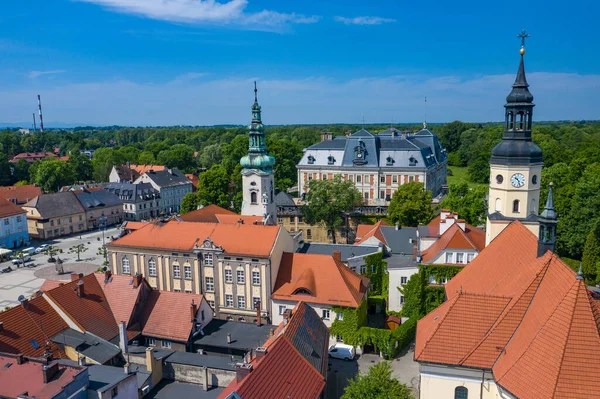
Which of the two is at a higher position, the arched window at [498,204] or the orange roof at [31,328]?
the arched window at [498,204]

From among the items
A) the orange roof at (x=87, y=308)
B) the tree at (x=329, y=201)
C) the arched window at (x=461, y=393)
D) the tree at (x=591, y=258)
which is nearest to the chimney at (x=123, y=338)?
the orange roof at (x=87, y=308)

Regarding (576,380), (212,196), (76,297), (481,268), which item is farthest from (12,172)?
(576,380)

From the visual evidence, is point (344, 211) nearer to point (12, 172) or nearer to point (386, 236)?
point (386, 236)

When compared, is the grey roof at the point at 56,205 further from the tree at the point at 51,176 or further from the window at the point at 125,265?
the window at the point at 125,265

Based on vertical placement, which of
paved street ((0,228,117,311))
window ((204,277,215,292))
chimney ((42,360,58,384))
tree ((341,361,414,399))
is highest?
chimney ((42,360,58,384))

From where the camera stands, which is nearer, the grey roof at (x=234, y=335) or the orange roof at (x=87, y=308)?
the orange roof at (x=87, y=308)

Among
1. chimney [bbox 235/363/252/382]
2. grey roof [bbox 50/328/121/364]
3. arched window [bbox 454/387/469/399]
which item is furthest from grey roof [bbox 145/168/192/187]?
arched window [bbox 454/387/469/399]

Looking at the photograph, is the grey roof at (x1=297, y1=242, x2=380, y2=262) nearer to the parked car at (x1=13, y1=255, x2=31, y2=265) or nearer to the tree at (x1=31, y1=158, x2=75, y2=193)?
the parked car at (x1=13, y1=255, x2=31, y2=265)
